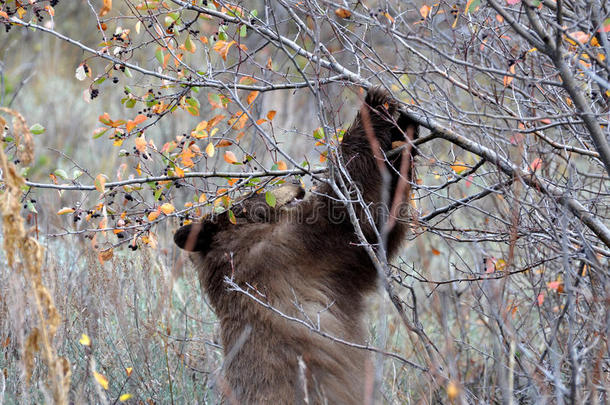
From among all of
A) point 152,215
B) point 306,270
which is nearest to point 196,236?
point 152,215

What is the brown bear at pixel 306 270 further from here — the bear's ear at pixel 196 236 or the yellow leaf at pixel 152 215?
the yellow leaf at pixel 152 215

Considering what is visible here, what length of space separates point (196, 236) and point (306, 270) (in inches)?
27.3

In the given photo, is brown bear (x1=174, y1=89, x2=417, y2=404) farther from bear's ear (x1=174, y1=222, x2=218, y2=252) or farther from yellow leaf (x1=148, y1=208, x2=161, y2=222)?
yellow leaf (x1=148, y1=208, x2=161, y2=222)

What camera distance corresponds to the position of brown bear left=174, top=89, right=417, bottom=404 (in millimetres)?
3914

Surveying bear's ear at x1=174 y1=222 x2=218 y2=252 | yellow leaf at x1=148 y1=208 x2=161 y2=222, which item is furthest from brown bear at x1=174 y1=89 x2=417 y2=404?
yellow leaf at x1=148 y1=208 x2=161 y2=222

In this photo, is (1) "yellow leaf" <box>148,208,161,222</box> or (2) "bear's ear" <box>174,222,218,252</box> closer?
(1) "yellow leaf" <box>148,208,161,222</box>

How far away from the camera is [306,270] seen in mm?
4270

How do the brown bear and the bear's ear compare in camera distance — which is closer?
the brown bear

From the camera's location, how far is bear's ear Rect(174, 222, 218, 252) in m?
4.27

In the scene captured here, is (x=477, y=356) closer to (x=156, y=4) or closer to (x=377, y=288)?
(x=377, y=288)

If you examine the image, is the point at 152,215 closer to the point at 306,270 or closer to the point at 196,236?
the point at 196,236

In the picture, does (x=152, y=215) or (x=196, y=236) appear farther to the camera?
A: (x=196, y=236)

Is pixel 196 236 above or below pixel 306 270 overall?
above

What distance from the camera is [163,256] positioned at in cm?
684
